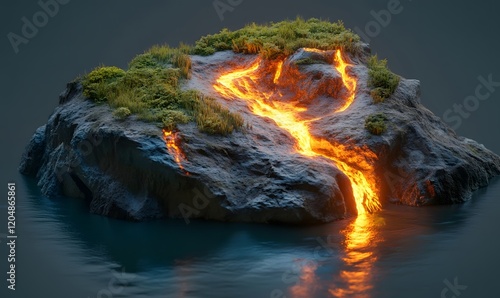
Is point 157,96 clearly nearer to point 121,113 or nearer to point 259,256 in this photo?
point 121,113

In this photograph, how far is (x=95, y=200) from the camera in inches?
698

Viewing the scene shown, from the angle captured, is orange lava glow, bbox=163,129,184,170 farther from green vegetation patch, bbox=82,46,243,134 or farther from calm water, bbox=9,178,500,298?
calm water, bbox=9,178,500,298

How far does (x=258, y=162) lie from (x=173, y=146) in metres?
2.21

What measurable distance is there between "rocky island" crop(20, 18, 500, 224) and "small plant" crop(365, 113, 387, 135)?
36 mm

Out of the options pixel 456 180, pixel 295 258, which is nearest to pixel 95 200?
pixel 295 258

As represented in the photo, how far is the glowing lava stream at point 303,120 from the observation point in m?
18.3

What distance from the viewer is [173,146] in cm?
1703

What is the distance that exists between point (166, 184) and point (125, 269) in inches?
174

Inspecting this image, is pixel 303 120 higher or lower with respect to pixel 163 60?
lower

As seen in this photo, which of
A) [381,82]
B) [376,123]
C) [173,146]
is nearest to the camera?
[173,146]

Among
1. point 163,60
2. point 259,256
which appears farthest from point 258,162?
point 163,60

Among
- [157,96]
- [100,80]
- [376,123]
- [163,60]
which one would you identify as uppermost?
[163,60]

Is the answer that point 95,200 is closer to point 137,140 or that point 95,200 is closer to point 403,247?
point 137,140

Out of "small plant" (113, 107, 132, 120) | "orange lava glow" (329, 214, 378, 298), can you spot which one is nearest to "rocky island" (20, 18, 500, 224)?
"small plant" (113, 107, 132, 120)
